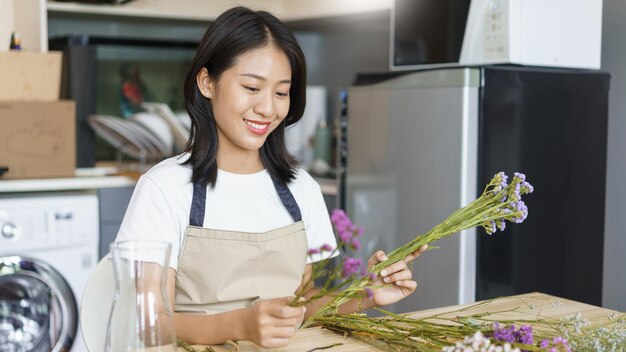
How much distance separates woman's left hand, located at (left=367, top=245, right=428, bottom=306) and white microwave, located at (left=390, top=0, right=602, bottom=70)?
3.59 ft

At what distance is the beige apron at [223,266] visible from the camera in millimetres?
1487

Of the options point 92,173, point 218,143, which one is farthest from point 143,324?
point 92,173

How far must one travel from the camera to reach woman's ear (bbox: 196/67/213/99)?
5.07 feet

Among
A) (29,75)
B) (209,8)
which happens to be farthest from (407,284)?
(209,8)

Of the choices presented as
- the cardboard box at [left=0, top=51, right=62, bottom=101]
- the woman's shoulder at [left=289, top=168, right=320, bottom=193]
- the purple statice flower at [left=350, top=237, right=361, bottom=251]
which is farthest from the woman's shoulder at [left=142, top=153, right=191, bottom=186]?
the cardboard box at [left=0, top=51, right=62, bottom=101]

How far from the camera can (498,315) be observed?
4.49ft

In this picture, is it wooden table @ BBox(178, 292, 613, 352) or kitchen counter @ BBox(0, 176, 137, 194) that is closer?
wooden table @ BBox(178, 292, 613, 352)

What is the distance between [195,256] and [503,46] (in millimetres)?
1162

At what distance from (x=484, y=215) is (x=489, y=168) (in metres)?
1.16

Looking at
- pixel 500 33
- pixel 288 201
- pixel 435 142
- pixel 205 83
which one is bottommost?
pixel 288 201

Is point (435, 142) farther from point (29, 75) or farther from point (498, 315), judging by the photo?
point (29, 75)

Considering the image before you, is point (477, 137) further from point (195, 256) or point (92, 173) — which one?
point (92, 173)

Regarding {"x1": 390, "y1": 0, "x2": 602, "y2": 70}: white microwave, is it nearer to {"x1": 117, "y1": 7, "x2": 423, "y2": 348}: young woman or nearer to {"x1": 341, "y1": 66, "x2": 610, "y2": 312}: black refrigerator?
{"x1": 341, "y1": 66, "x2": 610, "y2": 312}: black refrigerator

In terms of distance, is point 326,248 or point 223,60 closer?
point 223,60
